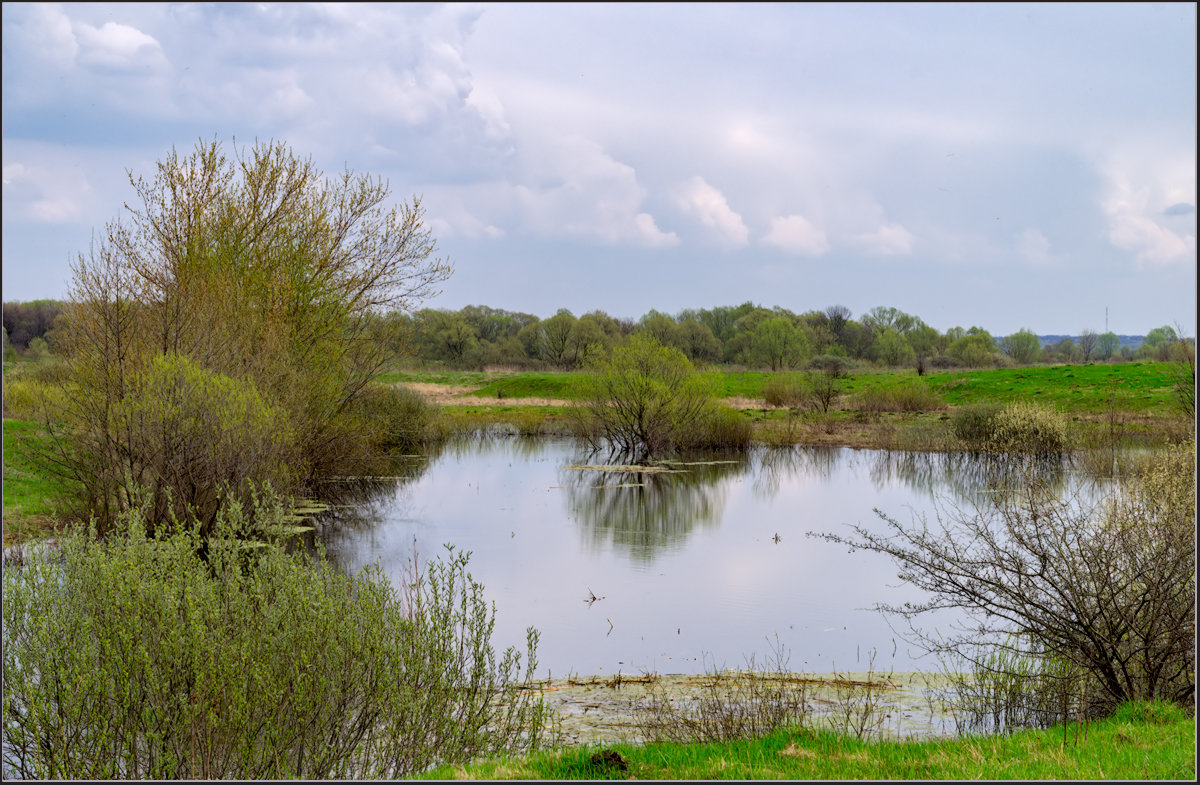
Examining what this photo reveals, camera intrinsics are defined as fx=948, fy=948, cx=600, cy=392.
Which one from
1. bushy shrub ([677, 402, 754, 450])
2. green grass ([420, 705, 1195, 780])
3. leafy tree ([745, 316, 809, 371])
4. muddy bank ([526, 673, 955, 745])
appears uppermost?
leafy tree ([745, 316, 809, 371])

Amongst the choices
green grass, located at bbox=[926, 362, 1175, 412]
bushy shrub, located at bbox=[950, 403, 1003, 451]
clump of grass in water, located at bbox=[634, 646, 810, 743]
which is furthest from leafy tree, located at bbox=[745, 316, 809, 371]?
clump of grass in water, located at bbox=[634, 646, 810, 743]

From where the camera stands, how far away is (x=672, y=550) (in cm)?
1609

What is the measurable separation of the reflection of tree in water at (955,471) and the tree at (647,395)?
582cm

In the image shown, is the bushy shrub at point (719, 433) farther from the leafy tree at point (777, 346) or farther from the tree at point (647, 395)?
the leafy tree at point (777, 346)

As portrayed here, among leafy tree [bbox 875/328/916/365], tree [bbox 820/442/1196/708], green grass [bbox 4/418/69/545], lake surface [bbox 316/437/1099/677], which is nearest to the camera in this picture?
tree [bbox 820/442/1196/708]

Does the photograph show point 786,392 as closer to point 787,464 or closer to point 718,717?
point 787,464

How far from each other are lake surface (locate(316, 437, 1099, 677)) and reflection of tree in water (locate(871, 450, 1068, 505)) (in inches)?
4.1

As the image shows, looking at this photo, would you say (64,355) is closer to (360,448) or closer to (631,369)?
(360,448)

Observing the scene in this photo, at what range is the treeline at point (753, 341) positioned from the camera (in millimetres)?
61688

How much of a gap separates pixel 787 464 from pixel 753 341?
38231mm

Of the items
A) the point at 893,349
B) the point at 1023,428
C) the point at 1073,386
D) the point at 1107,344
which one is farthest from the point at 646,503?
the point at 1107,344

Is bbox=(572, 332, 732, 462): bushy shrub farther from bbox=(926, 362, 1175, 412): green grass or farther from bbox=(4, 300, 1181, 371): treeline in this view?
bbox=(4, 300, 1181, 371): treeline

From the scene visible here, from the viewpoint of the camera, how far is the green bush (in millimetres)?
5988

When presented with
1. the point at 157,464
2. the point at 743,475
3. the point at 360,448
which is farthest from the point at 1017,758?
the point at 743,475
